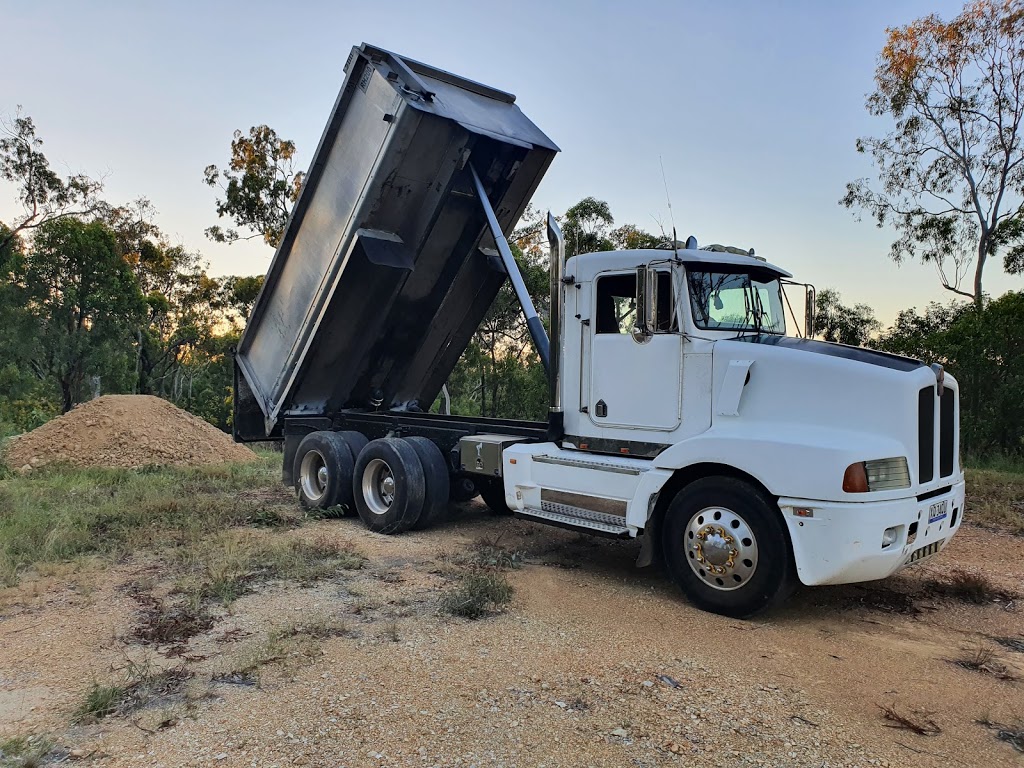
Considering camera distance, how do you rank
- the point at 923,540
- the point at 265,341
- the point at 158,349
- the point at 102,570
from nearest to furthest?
the point at 923,540
the point at 102,570
the point at 265,341
the point at 158,349

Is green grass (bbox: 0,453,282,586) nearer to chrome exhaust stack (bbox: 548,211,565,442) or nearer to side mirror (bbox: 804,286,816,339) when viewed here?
chrome exhaust stack (bbox: 548,211,565,442)

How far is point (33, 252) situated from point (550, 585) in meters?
23.5

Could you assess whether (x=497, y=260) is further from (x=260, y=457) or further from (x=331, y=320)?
(x=260, y=457)

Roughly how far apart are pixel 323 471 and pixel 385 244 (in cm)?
287

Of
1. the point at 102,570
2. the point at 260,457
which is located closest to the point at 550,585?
the point at 102,570

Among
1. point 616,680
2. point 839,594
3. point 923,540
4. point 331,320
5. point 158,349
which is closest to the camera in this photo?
point 616,680

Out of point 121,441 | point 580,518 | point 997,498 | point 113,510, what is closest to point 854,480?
point 580,518

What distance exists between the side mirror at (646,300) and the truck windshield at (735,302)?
0.30 m

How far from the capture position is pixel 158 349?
31.7 metres

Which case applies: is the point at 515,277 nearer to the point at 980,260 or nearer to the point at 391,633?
the point at 391,633

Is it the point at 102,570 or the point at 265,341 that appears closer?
the point at 102,570

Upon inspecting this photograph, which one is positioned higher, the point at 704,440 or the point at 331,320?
the point at 331,320

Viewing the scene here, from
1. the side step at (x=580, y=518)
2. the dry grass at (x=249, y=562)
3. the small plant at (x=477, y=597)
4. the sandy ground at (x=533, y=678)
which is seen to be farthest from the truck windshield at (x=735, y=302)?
the dry grass at (x=249, y=562)

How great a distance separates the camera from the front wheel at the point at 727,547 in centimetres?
484
